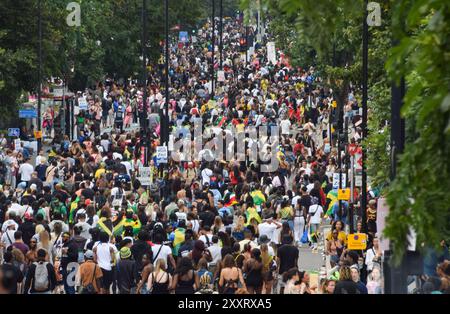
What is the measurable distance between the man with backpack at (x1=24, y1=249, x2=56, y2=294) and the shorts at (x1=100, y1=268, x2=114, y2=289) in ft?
3.82

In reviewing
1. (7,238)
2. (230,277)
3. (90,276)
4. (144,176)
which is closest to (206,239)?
(90,276)

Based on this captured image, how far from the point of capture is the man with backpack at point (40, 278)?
2003 cm

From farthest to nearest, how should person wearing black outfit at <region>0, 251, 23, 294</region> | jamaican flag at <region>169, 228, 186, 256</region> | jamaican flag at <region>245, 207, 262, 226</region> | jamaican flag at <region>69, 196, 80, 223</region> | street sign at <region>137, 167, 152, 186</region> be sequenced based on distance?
street sign at <region>137, 167, 152, 186</region> < jamaican flag at <region>69, 196, 80, 223</region> < jamaican flag at <region>245, 207, 262, 226</region> < jamaican flag at <region>169, 228, 186, 256</region> < person wearing black outfit at <region>0, 251, 23, 294</region>

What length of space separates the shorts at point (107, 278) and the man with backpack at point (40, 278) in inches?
45.9

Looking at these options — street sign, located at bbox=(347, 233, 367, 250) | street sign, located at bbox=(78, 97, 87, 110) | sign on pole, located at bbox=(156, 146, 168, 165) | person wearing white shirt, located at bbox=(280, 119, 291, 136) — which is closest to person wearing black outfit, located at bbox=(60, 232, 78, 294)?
street sign, located at bbox=(347, 233, 367, 250)

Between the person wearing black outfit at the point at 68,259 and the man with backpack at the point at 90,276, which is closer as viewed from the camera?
the man with backpack at the point at 90,276

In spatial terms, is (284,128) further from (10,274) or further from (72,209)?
(10,274)

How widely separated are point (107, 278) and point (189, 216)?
4.21m

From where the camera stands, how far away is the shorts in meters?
21.2

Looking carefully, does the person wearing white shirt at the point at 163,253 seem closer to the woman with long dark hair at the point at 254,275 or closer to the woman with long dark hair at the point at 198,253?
the woman with long dark hair at the point at 198,253

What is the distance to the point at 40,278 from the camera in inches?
789

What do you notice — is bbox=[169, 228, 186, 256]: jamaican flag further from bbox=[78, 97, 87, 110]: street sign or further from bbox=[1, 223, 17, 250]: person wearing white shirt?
bbox=[78, 97, 87, 110]: street sign

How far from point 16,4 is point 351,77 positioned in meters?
15.1

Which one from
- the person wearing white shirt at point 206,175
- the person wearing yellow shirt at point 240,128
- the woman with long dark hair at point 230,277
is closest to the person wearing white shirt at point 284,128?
the person wearing yellow shirt at point 240,128
